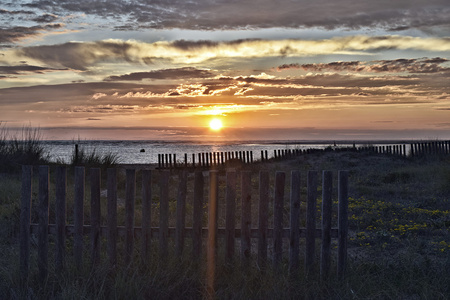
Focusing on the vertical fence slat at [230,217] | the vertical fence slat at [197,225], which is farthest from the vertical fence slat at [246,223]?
the vertical fence slat at [197,225]

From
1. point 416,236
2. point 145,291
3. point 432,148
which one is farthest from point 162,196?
point 432,148

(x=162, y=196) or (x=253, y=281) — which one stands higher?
(x=162, y=196)

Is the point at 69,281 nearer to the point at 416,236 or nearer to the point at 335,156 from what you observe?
the point at 416,236

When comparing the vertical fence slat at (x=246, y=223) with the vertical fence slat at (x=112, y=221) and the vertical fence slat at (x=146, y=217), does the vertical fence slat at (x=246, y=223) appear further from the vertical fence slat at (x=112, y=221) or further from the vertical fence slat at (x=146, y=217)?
the vertical fence slat at (x=112, y=221)

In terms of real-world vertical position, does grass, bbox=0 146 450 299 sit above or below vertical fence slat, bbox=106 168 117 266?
below

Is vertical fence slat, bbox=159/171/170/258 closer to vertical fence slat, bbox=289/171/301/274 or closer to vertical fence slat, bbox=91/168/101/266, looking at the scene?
vertical fence slat, bbox=91/168/101/266

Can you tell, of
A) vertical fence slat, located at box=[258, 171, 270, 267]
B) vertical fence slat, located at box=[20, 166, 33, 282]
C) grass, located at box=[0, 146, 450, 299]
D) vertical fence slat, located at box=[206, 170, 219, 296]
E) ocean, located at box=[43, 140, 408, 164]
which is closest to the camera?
grass, located at box=[0, 146, 450, 299]

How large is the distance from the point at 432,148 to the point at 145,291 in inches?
991

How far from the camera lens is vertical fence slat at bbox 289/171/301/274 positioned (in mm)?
5102

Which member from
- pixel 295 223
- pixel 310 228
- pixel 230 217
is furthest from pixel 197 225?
pixel 310 228

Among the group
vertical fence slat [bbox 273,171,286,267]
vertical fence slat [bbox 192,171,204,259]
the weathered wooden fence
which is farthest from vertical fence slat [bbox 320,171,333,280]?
vertical fence slat [bbox 192,171,204,259]

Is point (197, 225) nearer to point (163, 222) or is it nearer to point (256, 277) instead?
point (163, 222)

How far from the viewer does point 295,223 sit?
5.14 m

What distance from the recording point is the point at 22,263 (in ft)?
17.2
